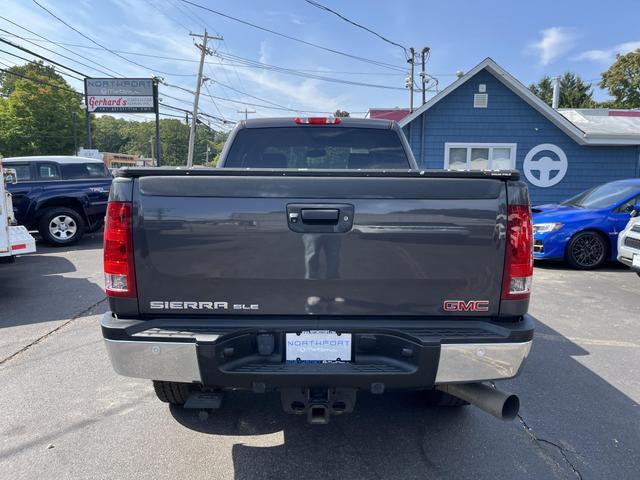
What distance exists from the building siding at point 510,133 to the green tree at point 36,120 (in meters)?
47.6

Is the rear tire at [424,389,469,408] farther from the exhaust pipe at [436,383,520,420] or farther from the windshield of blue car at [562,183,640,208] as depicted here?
the windshield of blue car at [562,183,640,208]

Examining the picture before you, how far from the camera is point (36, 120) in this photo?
159ft

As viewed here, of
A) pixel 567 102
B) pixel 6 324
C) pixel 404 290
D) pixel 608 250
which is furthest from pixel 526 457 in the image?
pixel 567 102

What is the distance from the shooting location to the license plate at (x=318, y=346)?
7.01ft

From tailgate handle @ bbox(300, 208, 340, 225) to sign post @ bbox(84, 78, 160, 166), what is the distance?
81.6 feet

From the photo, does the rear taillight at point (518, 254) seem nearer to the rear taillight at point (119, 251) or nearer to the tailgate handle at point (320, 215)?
the tailgate handle at point (320, 215)

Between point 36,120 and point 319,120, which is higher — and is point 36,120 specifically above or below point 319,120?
above

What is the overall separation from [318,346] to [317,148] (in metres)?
2.19

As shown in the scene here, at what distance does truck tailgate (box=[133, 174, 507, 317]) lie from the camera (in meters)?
2.10

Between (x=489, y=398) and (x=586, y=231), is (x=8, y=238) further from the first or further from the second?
(x=586, y=231)

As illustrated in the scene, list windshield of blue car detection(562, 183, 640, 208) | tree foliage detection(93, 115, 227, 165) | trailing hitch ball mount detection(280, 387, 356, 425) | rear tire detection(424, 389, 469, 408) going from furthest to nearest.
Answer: tree foliage detection(93, 115, 227, 165) < windshield of blue car detection(562, 183, 640, 208) < rear tire detection(424, 389, 469, 408) < trailing hitch ball mount detection(280, 387, 356, 425)

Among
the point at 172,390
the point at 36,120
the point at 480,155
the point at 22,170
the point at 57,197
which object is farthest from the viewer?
the point at 36,120

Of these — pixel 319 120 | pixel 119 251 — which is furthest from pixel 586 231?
pixel 119 251

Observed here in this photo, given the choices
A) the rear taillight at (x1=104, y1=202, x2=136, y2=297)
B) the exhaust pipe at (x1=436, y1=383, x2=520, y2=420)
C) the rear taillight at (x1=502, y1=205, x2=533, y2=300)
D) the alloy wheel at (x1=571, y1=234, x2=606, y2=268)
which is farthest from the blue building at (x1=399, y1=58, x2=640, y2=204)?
the rear taillight at (x1=104, y1=202, x2=136, y2=297)
